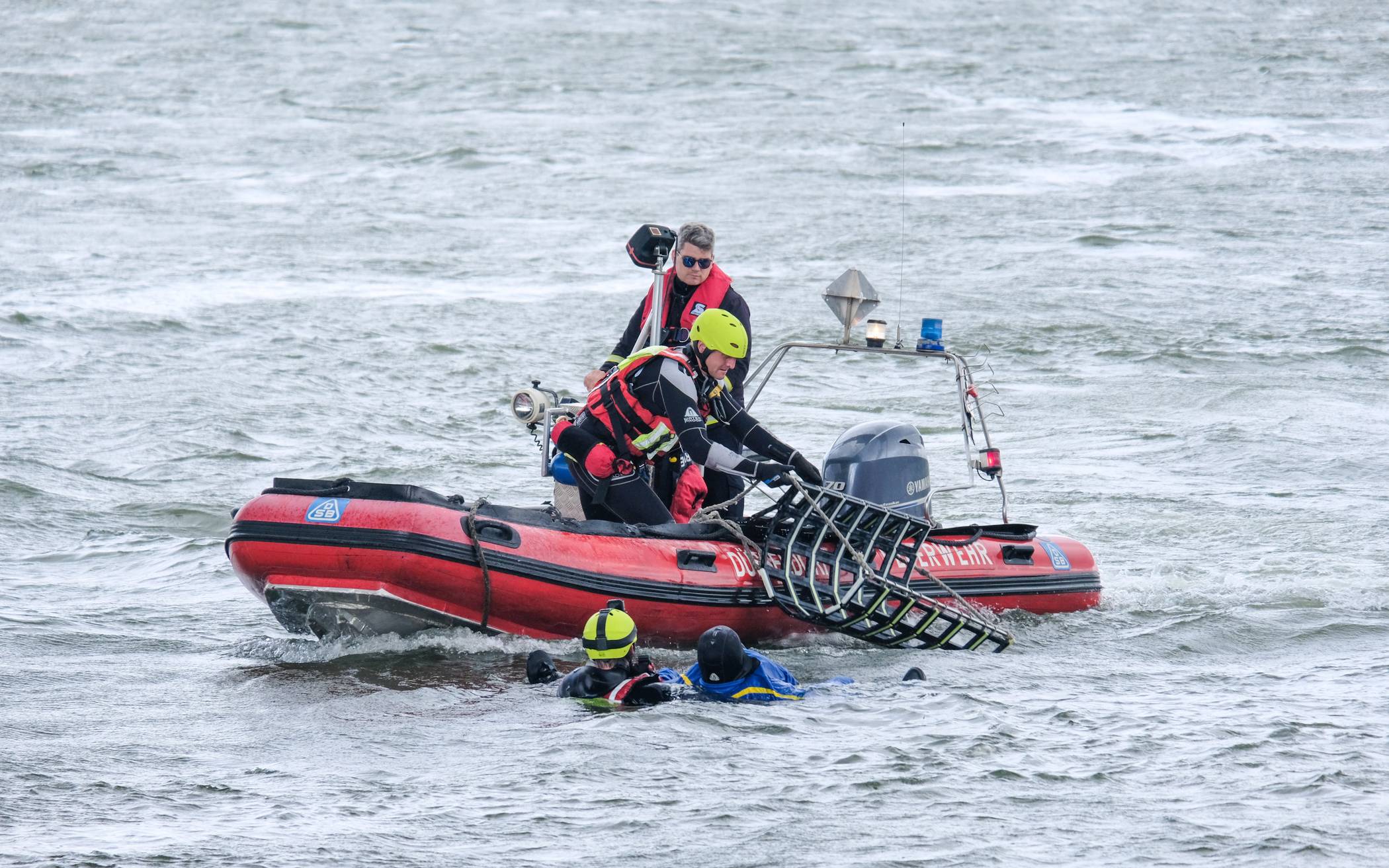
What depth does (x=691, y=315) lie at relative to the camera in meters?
6.38

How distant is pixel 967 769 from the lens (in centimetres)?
471

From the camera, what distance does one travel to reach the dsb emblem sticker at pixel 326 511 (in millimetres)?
5594

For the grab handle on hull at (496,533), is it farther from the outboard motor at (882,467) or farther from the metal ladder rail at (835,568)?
the outboard motor at (882,467)

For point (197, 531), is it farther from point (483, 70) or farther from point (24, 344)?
point (483, 70)

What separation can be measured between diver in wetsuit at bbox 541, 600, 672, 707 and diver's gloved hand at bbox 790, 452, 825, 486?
1.11m

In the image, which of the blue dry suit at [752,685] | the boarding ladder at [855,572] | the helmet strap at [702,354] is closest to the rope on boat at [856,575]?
the boarding ladder at [855,572]

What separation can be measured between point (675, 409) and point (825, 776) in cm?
161

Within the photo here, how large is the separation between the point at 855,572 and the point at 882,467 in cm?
49

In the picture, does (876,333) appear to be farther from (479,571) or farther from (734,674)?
(479,571)

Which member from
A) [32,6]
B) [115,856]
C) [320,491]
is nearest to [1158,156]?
[320,491]

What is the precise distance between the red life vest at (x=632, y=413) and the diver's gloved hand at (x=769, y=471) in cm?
29

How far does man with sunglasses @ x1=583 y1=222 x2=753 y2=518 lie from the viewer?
625cm

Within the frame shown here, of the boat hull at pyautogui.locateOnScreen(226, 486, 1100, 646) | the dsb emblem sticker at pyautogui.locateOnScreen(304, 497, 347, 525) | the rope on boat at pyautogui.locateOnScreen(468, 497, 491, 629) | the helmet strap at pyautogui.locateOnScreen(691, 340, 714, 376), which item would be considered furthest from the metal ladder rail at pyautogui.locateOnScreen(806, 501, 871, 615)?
the dsb emblem sticker at pyautogui.locateOnScreen(304, 497, 347, 525)

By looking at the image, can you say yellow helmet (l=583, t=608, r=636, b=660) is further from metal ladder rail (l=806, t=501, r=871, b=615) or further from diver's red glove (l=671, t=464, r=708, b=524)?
diver's red glove (l=671, t=464, r=708, b=524)
